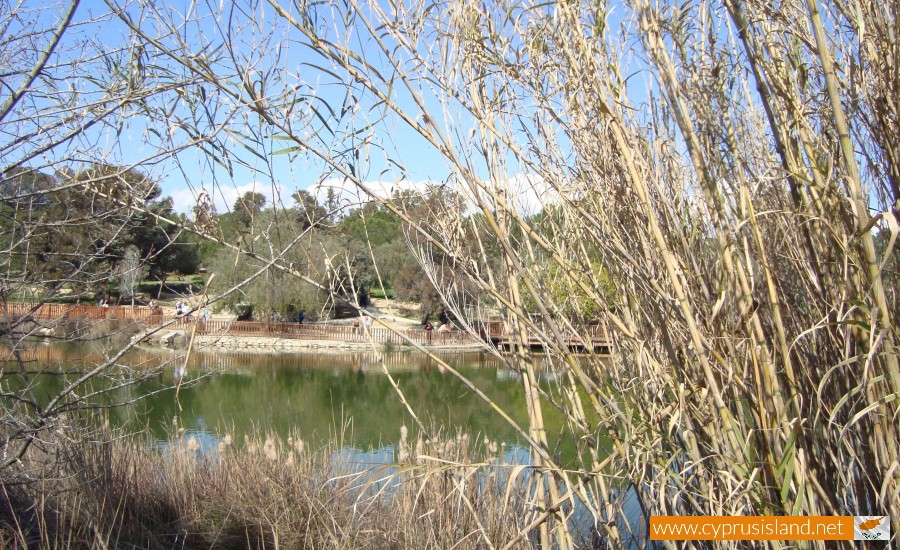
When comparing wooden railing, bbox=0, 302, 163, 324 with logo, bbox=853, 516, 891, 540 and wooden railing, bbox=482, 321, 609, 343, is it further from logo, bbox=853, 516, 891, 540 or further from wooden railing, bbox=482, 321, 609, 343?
logo, bbox=853, 516, 891, 540

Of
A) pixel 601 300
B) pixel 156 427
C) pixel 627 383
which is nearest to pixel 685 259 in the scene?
pixel 601 300

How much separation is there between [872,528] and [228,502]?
4222 mm

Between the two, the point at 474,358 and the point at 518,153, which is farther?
the point at 474,358

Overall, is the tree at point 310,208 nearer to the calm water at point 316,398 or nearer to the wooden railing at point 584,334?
the wooden railing at point 584,334

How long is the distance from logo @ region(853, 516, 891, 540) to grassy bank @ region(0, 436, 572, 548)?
122cm

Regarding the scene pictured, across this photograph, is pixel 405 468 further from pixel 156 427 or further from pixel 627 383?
pixel 156 427

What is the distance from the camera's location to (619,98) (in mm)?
1771

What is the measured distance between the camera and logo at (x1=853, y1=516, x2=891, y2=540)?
1.36 metres

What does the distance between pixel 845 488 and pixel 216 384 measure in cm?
1771

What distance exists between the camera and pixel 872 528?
1.38 meters

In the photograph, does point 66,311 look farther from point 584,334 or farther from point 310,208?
point 584,334

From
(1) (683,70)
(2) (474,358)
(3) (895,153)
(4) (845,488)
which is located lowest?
(2) (474,358)

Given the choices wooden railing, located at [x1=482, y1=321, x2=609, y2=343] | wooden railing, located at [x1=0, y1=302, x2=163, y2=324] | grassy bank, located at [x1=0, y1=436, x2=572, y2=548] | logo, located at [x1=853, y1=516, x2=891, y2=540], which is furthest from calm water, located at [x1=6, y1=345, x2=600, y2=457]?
logo, located at [x1=853, y1=516, x2=891, y2=540]

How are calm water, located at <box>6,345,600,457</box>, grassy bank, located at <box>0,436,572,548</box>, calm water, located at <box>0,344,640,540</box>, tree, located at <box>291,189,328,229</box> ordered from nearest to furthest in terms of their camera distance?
tree, located at <box>291,189,328,229</box> → grassy bank, located at <box>0,436,572,548</box> → calm water, located at <box>0,344,640,540</box> → calm water, located at <box>6,345,600,457</box>
